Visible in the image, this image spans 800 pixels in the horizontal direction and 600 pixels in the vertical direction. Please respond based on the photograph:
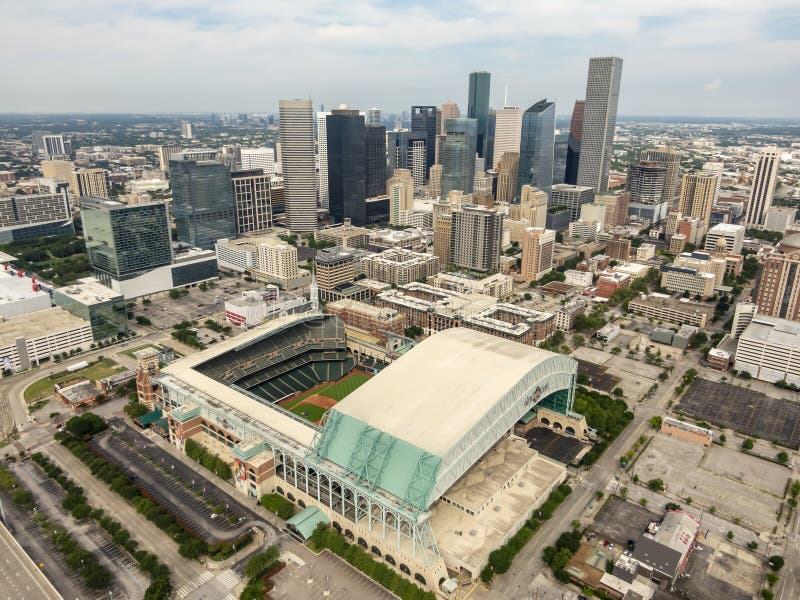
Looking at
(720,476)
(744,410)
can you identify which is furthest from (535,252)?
(720,476)

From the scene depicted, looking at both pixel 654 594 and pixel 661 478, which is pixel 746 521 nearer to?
pixel 661 478

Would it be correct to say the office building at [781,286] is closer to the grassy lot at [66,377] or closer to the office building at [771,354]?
the office building at [771,354]

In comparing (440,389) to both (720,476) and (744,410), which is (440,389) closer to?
(720,476)

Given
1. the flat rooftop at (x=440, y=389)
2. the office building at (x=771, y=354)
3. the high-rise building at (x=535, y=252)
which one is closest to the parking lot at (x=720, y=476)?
the flat rooftop at (x=440, y=389)

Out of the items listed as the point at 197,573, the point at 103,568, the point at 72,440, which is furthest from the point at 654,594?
the point at 72,440

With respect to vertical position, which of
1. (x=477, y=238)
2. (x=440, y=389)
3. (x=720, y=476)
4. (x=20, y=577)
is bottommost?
(x=720, y=476)

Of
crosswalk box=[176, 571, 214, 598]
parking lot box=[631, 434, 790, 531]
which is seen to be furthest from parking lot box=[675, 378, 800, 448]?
crosswalk box=[176, 571, 214, 598]

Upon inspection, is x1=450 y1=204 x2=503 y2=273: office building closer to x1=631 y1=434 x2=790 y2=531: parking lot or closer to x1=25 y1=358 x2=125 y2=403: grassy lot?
x1=631 y1=434 x2=790 y2=531: parking lot
